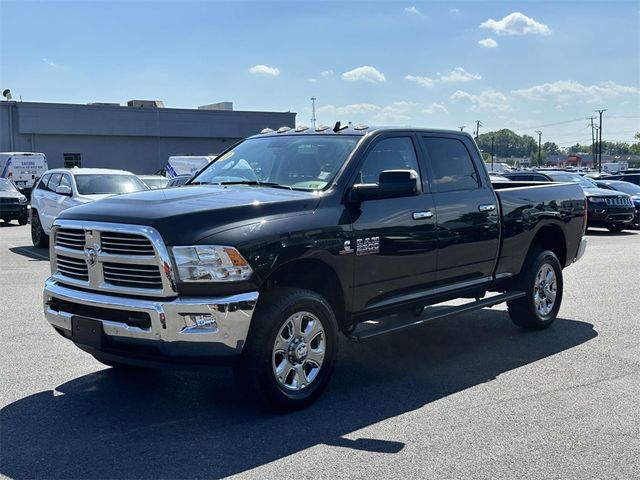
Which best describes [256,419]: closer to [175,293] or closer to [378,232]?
[175,293]

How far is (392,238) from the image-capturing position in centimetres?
581

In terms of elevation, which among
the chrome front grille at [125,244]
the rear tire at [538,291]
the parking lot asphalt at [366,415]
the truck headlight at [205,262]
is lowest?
the parking lot asphalt at [366,415]

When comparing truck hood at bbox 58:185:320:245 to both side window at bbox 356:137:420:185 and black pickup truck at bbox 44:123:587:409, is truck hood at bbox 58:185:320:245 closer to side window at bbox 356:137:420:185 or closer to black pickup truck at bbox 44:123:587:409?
black pickup truck at bbox 44:123:587:409

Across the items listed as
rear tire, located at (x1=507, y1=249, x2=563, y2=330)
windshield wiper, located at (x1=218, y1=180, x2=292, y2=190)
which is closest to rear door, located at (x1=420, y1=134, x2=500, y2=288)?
rear tire, located at (x1=507, y1=249, x2=563, y2=330)

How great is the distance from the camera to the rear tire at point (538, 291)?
761 cm

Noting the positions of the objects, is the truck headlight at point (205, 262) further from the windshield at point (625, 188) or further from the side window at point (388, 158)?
the windshield at point (625, 188)

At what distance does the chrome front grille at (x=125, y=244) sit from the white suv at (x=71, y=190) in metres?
9.43

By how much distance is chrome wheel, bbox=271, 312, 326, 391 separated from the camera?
503 centimetres

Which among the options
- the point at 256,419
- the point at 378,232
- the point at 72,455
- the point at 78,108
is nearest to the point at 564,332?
the point at 378,232

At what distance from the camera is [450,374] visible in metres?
6.12

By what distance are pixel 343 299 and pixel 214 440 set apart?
153 cm

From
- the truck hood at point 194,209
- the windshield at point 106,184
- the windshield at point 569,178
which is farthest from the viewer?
the windshield at point 569,178

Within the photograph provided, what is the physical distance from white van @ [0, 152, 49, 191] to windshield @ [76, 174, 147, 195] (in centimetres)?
2003

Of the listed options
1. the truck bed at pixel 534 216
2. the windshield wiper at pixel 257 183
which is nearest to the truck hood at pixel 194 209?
the windshield wiper at pixel 257 183
